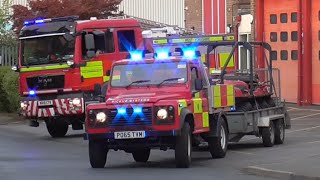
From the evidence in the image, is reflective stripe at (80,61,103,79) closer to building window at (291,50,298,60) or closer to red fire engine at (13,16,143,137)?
red fire engine at (13,16,143,137)

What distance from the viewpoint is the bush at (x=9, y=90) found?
90.8 feet

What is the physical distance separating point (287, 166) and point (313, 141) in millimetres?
5682

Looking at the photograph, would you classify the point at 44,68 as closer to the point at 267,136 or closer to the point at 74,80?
the point at 74,80

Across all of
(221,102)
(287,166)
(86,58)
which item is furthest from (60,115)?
(287,166)

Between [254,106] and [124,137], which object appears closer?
[124,137]

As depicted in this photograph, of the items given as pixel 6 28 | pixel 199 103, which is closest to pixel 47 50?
pixel 199 103

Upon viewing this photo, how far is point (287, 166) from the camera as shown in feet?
42.7

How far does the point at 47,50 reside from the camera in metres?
20.1

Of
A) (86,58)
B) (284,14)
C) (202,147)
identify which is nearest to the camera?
(202,147)

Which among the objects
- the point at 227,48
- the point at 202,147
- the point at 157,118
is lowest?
the point at 202,147

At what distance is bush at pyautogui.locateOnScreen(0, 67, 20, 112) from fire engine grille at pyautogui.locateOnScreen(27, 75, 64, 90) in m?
7.47

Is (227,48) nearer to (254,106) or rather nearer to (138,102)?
(254,106)

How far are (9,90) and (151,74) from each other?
14.5 m

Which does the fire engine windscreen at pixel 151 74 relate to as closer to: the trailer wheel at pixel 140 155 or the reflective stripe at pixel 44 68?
the trailer wheel at pixel 140 155
